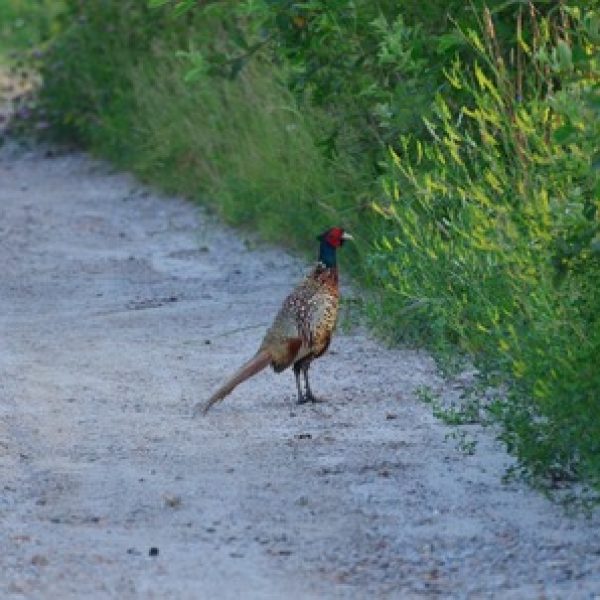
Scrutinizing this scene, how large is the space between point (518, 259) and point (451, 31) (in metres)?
2.79

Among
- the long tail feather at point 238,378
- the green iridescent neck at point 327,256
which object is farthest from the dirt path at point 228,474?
the green iridescent neck at point 327,256

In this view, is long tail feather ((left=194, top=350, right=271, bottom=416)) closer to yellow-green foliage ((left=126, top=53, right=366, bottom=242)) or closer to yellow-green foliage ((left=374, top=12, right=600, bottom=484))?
yellow-green foliage ((left=374, top=12, right=600, bottom=484))

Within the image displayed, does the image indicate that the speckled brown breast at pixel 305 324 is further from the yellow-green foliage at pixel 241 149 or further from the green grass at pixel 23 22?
the green grass at pixel 23 22

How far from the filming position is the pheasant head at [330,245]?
29.6 feet

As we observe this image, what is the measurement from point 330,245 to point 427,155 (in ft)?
1.81

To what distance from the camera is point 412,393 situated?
8.76 m

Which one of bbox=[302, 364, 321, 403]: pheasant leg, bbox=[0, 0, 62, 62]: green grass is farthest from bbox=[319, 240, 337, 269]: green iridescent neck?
bbox=[0, 0, 62, 62]: green grass

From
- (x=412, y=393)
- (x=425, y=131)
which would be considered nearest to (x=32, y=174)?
(x=425, y=131)

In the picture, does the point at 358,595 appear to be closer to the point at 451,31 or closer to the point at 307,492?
the point at 307,492

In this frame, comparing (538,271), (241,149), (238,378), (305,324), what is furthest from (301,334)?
(241,149)

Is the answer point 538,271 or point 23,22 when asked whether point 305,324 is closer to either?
point 538,271

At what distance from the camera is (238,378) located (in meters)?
8.57

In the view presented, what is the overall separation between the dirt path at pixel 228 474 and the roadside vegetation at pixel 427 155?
301 mm

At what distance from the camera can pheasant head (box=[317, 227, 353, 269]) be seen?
9.01 metres
